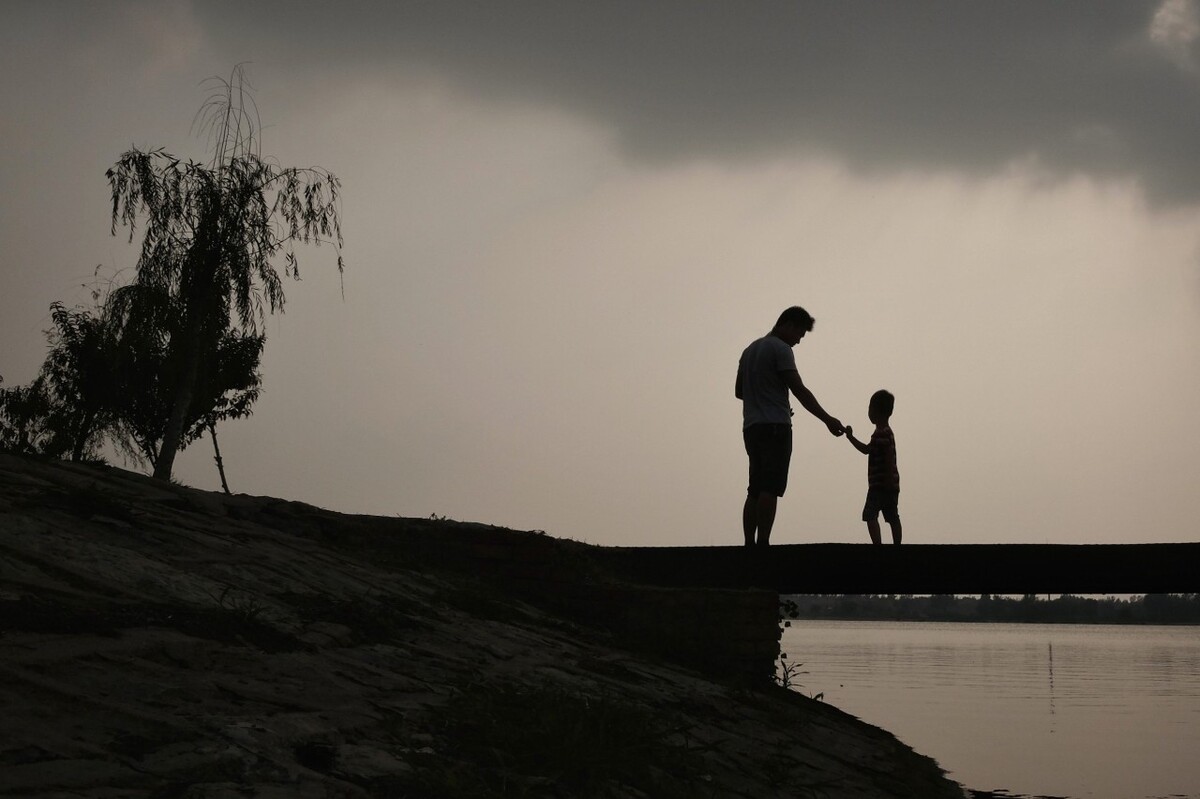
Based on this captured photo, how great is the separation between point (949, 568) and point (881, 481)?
41.9 inches

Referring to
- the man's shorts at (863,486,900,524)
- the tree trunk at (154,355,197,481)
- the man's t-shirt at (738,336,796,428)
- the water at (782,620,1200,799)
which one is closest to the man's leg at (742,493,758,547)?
the man's t-shirt at (738,336,796,428)

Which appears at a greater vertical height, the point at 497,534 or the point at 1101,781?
the point at 497,534

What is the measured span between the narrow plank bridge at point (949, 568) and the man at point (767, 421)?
264 millimetres

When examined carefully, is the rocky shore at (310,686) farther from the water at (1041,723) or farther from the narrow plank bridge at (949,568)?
the water at (1041,723)

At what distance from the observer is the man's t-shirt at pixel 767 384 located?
→ 24.7ft

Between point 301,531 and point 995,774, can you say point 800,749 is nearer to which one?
point 301,531

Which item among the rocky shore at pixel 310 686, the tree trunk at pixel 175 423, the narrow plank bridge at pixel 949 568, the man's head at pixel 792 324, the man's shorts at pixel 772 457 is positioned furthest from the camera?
the tree trunk at pixel 175 423

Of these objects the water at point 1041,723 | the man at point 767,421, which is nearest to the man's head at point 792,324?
the man at point 767,421

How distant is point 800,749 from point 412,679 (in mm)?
2268

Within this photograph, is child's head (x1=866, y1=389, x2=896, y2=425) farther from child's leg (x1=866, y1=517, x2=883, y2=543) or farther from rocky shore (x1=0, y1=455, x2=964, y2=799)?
rocky shore (x1=0, y1=455, x2=964, y2=799)

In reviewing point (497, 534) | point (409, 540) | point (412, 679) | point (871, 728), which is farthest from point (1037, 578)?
point (412, 679)

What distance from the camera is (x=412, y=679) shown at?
14.0 feet

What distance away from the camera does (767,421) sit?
24.5 ft

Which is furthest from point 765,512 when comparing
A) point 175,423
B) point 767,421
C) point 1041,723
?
point 175,423
